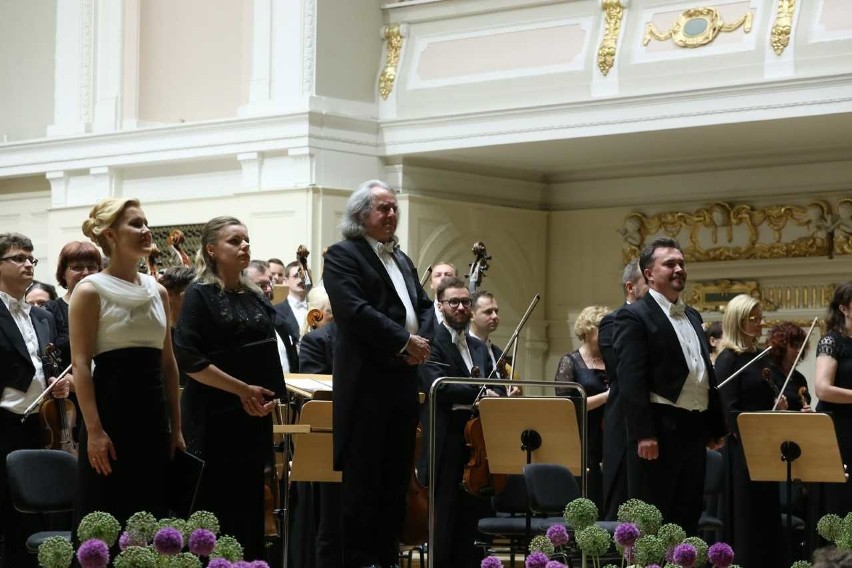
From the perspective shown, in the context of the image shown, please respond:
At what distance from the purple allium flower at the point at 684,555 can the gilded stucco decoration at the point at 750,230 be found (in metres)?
8.42

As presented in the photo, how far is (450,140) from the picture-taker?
39.0 feet

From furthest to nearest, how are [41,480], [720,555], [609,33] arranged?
[609,33] → [41,480] → [720,555]

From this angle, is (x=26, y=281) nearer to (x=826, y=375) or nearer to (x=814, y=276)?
(x=826, y=375)

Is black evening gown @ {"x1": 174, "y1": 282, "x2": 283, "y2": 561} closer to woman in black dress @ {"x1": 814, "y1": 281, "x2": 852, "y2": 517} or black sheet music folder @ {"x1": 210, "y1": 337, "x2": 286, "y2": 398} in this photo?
black sheet music folder @ {"x1": 210, "y1": 337, "x2": 286, "y2": 398}

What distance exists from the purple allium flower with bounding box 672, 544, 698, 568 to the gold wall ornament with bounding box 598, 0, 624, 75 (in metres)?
7.97

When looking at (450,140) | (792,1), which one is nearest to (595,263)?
(450,140)

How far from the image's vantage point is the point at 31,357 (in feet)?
20.7

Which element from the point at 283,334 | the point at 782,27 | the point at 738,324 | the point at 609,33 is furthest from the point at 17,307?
the point at 609,33

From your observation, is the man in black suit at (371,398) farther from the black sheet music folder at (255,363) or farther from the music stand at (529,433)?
the music stand at (529,433)

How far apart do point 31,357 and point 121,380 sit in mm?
1548

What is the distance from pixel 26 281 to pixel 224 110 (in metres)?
7.41

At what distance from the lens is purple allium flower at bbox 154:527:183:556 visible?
3.30 m

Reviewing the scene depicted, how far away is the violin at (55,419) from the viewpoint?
6363 mm

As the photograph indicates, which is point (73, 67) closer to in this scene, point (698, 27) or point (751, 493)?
point (698, 27)
